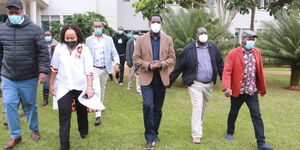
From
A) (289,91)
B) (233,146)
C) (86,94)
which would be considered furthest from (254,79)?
(289,91)

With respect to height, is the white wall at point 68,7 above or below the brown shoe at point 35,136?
above

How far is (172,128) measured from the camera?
609 cm

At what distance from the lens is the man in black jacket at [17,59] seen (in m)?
4.64

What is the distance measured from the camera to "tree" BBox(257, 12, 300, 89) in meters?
11.0

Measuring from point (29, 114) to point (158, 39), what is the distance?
7.76 ft

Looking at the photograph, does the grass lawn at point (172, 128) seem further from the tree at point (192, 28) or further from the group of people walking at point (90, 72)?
the tree at point (192, 28)

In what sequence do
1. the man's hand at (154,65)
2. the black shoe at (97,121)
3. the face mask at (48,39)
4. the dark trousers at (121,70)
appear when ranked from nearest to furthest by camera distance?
1. the man's hand at (154,65)
2. the black shoe at (97,121)
3. the face mask at (48,39)
4. the dark trousers at (121,70)

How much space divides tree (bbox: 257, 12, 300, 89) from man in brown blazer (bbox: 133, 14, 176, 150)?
23.8 feet

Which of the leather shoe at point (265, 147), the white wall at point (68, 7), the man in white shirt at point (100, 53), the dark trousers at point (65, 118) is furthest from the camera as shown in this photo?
the white wall at point (68, 7)

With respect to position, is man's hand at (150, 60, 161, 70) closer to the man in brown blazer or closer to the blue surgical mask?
the man in brown blazer

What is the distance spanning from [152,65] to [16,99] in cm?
210

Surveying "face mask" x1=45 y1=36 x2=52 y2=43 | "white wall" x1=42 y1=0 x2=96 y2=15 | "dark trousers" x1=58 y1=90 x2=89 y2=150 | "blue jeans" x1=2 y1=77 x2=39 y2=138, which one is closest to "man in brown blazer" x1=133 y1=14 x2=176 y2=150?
"dark trousers" x1=58 y1=90 x2=89 y2=150

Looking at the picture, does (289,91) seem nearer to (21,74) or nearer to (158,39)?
(158,39)

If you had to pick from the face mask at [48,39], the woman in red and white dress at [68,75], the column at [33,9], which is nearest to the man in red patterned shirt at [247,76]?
the woman in red and white dress at [68,75]
